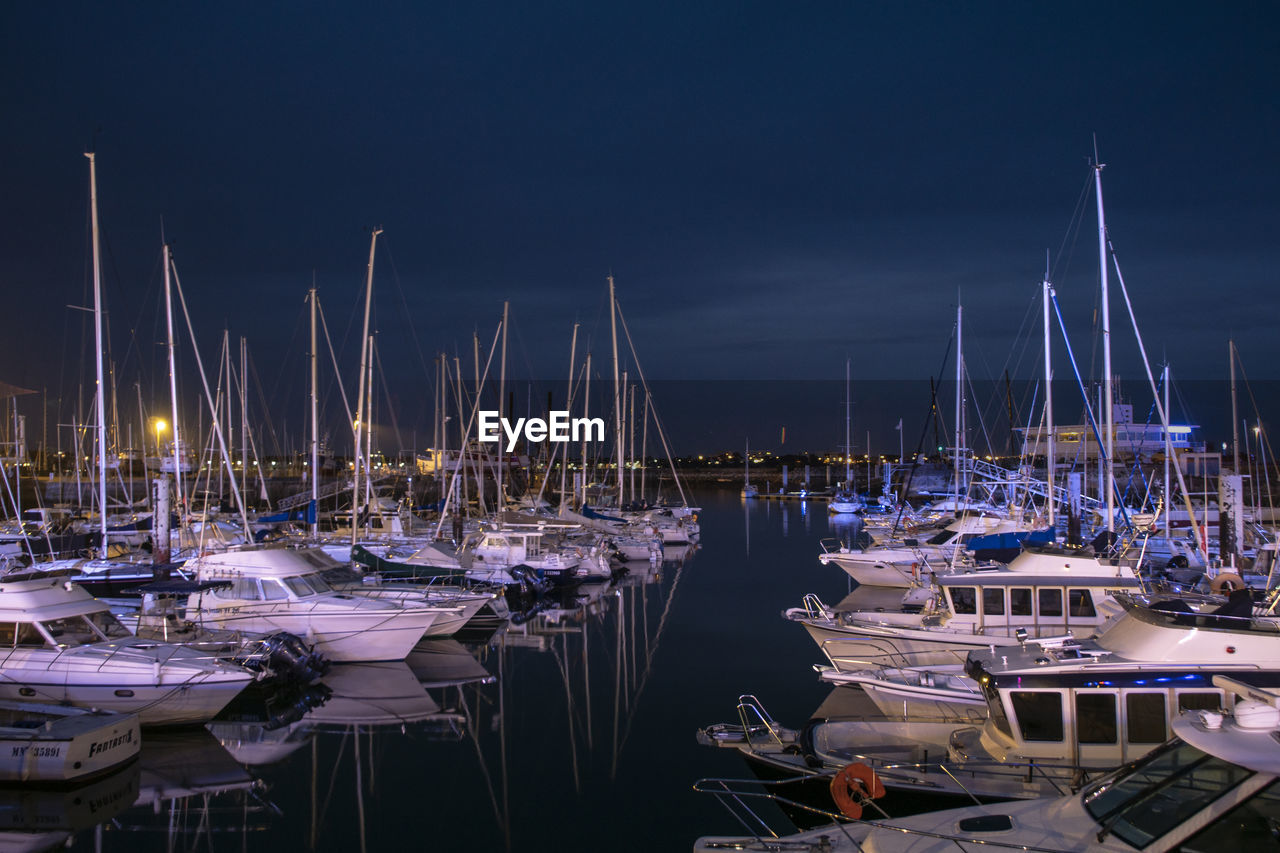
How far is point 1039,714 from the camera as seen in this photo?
11812 millimetres

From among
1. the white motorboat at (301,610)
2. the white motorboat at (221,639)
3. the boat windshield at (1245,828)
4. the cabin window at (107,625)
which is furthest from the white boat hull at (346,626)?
the boat windshield at (1245,828)

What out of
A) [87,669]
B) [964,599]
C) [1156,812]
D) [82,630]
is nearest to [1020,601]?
[964,599]

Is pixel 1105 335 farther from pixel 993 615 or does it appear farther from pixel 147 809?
pixel 147 809

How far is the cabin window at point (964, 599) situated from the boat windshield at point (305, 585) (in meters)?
14.8

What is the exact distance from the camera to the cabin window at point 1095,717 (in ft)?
38.1

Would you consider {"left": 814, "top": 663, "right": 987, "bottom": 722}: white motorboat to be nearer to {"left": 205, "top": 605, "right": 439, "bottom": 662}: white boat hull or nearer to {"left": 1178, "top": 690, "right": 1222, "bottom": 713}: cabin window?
{"left": 1178, "top": 690, "right": 1222, "bottom": 713}: cabin window

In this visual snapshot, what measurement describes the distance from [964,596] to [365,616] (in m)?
13.6

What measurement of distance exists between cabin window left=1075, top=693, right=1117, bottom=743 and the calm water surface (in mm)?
4895

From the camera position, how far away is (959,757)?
1252 centimetres

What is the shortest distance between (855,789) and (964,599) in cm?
940

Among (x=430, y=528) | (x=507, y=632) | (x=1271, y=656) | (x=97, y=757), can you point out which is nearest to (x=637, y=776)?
(x=97, y=757)

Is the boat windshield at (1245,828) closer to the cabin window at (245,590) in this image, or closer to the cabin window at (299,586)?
the cabin window at (299,586)

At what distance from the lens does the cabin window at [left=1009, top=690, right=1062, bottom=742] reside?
11742 mm

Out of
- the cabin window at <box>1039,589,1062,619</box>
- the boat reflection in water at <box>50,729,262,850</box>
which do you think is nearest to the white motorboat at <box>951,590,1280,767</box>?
the cabin window at <box>1039,589,1062,619</box>
